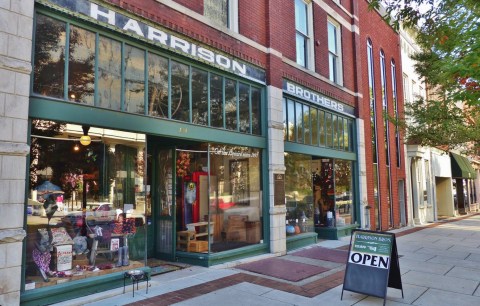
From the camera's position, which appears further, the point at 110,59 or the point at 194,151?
the point at 194,151

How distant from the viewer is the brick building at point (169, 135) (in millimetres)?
5781

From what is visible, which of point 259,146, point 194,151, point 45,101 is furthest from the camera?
point 259,146

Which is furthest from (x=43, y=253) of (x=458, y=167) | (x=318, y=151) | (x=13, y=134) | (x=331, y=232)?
(x=458, y=167)

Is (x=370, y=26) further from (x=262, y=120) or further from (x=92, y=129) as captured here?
(x=92, y=129)

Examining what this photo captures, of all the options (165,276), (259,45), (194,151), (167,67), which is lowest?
(165,276)

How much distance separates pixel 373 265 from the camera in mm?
6375

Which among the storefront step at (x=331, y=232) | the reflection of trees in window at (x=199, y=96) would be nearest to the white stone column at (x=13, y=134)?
the reflection of trees in window at (x=199, y=96)

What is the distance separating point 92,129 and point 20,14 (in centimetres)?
203

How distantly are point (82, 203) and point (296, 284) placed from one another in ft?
13.9

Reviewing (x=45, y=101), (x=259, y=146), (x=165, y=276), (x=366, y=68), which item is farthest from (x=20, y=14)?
(x=366, y=68)

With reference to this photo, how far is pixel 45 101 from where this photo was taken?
5773 millimetres

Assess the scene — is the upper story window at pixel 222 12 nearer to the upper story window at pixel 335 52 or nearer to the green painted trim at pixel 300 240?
the upper story window at pixel 335 52

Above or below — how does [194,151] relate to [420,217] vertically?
above

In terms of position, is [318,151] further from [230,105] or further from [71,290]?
[71,290]
